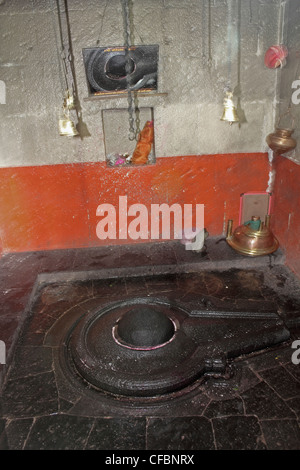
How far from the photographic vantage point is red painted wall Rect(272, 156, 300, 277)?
6.33 meters

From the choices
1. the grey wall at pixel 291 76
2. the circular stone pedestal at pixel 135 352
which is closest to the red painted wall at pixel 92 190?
the grey wall at pixel 291 76

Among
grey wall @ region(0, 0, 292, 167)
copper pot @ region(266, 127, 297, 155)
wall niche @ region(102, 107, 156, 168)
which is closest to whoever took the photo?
grey wall @ region(0, 0, 292, 167)

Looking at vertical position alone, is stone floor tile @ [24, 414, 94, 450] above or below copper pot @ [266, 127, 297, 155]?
below

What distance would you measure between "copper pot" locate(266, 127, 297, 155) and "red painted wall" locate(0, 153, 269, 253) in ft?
2.55

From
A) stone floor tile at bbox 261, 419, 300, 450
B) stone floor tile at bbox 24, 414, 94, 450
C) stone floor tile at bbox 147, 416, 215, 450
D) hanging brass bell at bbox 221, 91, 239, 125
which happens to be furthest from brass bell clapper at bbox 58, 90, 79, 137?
stone floor tile at bbox 261, 419, 300, 450

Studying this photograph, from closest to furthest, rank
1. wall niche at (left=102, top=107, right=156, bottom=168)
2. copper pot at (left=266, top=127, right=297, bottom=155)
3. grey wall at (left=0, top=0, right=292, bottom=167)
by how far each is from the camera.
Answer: grey wall at (left=0, top=0, right=292, bottom=167)
copper pot at (left=266, top=127, right=297, bottom=155)
wall niche at (left=102, top=107, right=156, bottom=168)

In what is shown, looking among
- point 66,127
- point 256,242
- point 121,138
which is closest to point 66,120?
point 66,127

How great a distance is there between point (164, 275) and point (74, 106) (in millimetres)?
3298

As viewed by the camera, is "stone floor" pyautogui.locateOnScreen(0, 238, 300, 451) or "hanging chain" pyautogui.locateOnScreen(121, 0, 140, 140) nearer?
"stone floor" pyautogui.locateOnScreen(0, 238, 300, 451)

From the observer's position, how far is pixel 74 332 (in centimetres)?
530

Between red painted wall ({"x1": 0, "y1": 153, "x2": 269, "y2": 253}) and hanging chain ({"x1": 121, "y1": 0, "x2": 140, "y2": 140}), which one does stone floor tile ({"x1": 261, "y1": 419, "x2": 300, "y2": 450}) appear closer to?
red painted wall ({"x1": 0, "y1": 153, "x2": 269, "y2": 253})

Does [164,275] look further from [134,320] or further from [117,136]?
[117,136]

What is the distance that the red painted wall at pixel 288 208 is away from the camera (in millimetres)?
6328

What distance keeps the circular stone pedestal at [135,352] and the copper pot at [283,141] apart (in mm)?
3188
